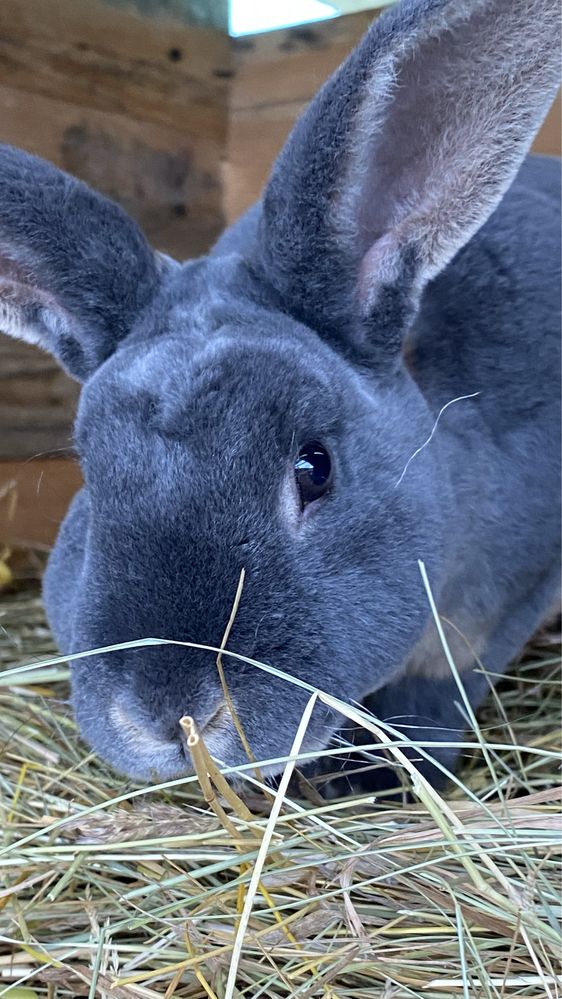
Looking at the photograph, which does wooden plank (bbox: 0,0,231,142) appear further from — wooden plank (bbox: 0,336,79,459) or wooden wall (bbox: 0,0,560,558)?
wooden plank (bbox: 0,336,79,459)

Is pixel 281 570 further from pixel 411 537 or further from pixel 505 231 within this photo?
pixel 505 231

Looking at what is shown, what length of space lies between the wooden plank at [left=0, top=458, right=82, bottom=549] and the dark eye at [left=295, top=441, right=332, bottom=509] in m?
0.97

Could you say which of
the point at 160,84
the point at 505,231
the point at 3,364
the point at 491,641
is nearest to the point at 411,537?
the point at 491,641

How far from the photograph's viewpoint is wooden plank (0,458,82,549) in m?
2.43

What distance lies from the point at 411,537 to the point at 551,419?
0.71m

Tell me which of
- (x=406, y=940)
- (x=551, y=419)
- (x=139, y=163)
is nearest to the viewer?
(x=406, y=940)

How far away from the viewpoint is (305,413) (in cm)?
143

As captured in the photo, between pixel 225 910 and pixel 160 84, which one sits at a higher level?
pixel 160 84

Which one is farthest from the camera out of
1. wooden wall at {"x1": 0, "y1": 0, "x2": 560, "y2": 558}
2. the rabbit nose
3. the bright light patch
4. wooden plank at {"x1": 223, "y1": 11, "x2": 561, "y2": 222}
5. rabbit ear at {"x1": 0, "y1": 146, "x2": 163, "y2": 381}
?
wooden plank at {"x1": 223, "y1": 11, "x2": 561, "y2": 222}

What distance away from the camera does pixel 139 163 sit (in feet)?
10.6

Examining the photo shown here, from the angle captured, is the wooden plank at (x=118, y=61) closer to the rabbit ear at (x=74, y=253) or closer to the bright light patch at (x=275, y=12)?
the bright light patch at (x=275, y=12)

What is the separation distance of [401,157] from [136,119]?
1.87 meters

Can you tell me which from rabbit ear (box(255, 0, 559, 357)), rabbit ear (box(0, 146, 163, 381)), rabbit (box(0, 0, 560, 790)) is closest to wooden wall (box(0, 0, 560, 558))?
rabbit ear (box(0, 146, 163, 381))

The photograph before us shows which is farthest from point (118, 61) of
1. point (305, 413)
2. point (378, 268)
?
point (305, 413)
